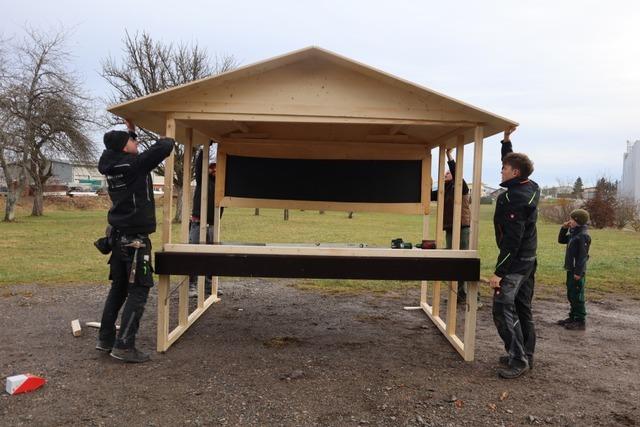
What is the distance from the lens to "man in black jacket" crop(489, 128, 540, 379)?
4.29 meters

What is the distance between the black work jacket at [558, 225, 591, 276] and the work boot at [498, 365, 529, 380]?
2148mm

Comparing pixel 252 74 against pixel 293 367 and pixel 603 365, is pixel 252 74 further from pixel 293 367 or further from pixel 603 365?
pixel 603 365

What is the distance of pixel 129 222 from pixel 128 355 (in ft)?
4.14

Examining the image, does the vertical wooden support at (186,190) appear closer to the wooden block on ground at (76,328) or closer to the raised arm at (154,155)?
the raised arm at (154,155)

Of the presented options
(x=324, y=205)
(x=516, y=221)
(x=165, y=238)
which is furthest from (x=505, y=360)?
(x=165, y=238)

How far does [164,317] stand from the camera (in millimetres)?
4922

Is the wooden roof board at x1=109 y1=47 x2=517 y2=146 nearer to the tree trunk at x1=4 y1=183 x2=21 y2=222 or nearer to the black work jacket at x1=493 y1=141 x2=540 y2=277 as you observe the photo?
the black work jacket at x1=493 y1=141 x2=540 y2=277

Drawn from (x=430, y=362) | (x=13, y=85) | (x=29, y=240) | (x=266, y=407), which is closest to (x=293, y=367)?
(x=266, y=407)

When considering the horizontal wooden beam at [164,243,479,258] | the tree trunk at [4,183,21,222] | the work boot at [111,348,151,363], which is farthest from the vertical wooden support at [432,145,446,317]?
the tree trunk at [4,183,21,222]

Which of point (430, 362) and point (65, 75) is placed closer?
point (430, 362)

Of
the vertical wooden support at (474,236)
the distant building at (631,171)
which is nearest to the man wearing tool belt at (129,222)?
the vertical wooden support at (474,236)

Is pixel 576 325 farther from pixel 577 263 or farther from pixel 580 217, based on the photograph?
pixel 580 217

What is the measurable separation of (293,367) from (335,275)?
37.3 inches

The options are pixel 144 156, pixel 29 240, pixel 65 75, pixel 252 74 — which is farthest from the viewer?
pixel 65 75
